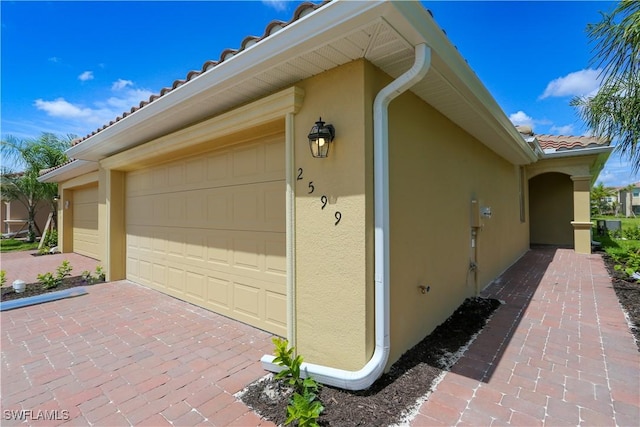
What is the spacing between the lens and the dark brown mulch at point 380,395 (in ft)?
8.05

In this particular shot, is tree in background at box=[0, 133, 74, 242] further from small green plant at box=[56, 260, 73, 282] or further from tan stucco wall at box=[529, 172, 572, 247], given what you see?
tan stucco wall at box=[529, 172, 572, 247]

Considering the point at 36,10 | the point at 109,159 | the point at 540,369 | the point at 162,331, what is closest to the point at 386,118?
the point at 540,369

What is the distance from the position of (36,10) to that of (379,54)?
6.47 m

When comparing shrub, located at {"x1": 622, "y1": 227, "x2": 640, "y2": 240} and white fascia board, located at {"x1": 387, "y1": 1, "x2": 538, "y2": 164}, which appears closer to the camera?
white fascia board, located at {"x1": 387, "y1": 1, "x2": 538, "y2": 164}

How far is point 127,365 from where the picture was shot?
3.39 metres

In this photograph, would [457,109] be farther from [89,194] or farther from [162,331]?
[89,194]

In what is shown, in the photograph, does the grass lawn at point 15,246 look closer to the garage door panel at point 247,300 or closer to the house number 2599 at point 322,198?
the garage door panel at point 247,300

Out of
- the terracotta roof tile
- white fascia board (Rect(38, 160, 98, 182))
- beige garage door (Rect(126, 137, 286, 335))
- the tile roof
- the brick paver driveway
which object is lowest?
the brick paver driveway

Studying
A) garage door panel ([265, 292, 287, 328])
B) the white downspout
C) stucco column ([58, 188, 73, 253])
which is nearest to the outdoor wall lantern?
the white downspout

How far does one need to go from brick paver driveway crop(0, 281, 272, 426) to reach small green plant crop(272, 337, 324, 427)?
0.35m

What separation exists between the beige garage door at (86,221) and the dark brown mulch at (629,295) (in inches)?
595

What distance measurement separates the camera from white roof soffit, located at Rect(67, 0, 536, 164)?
91.2 inches

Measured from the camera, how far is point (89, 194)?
12031 millimetres

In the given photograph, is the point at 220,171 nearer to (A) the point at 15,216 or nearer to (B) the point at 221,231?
(B) the point at 221,231
